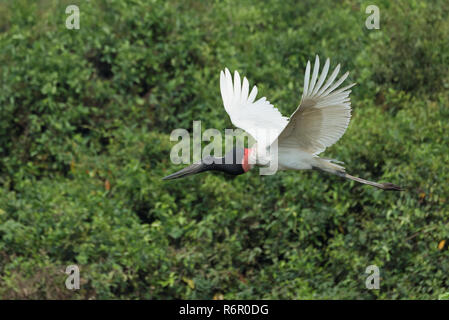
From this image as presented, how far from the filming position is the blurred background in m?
7.78

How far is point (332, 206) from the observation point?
8.06 metres

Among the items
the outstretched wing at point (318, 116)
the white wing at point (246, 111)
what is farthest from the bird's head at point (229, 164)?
the outstretched wing at point (318, 116)

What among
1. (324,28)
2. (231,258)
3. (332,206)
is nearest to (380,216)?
(332,206)

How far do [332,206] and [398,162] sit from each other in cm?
69

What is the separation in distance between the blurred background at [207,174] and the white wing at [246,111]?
5.11 ft

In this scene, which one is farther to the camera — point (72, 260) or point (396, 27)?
point (396, 27)

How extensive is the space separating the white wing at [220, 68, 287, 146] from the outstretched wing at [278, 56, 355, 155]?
0.41 m

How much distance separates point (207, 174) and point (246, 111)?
6.56ft

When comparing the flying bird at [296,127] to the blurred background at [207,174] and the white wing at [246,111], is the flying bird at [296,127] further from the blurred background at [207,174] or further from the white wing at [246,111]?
the blurred background at [207,174]

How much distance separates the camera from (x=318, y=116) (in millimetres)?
5895

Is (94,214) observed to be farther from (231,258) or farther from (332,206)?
(332,206)

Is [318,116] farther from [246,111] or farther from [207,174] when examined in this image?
[207,174]

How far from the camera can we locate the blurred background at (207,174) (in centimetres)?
778

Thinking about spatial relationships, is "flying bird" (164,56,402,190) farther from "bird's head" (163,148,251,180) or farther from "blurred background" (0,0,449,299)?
"blurred background" (0,0,449,299)
